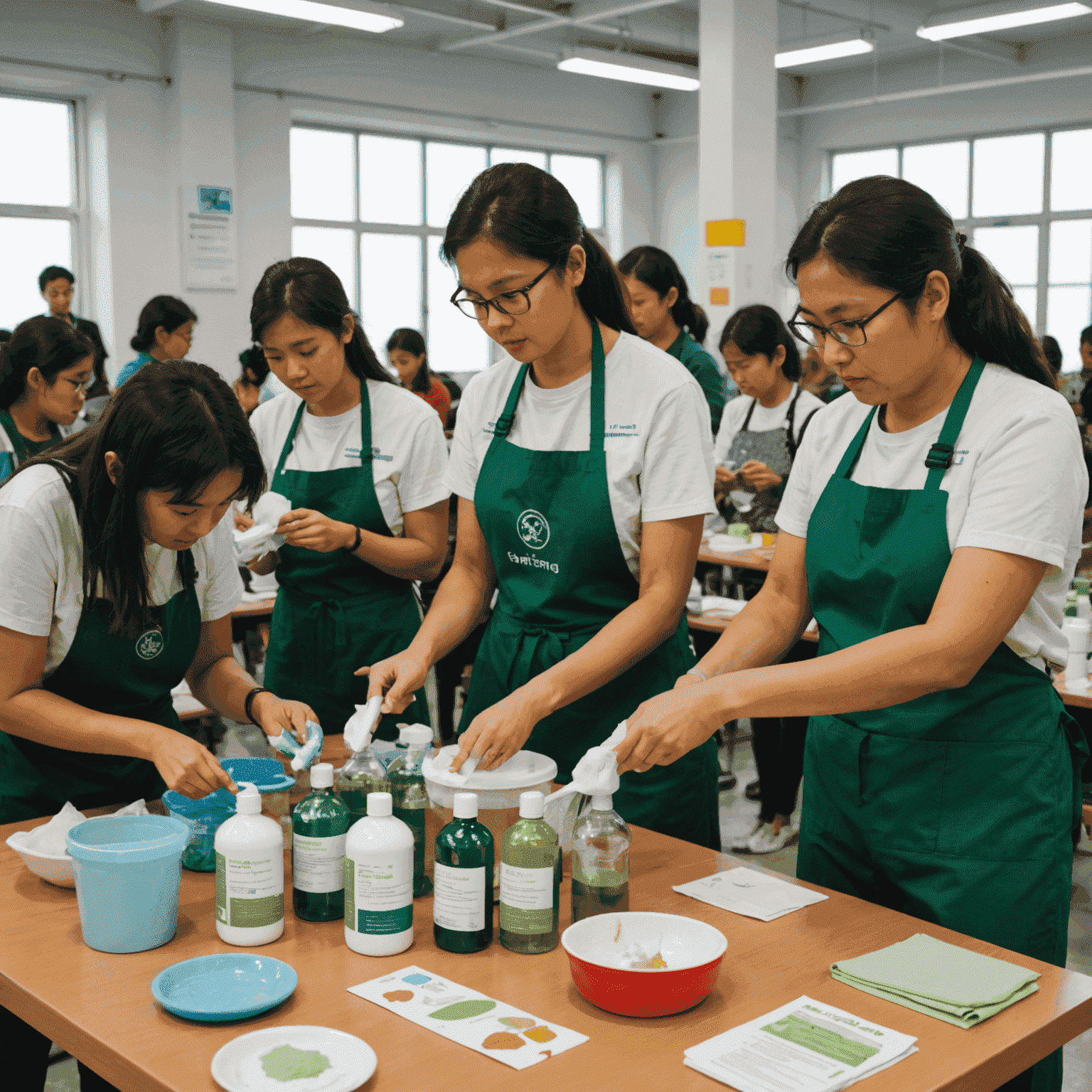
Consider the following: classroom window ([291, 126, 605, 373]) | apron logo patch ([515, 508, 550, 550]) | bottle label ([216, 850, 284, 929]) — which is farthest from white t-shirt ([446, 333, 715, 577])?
classroom window ([291, 126, 605, 373])

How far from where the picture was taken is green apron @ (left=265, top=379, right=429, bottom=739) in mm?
2713

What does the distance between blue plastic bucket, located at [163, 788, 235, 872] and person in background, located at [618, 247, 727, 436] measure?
2932mm

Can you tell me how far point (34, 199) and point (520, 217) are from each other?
827 cm

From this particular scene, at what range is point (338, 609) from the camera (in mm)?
2723

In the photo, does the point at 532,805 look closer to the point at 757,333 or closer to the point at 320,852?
the point at 320,852

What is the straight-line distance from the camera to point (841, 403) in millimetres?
1863

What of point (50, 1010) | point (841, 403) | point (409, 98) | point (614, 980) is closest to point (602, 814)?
point (614, 980)

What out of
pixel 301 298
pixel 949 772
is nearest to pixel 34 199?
pixel 301 298

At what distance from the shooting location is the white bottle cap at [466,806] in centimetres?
139

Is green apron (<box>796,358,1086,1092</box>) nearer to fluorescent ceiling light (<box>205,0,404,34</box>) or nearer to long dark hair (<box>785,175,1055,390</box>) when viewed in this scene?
long dark hair (<box>785,175,1055,390</box>)

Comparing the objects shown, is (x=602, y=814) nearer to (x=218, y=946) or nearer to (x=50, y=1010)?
(x=218, y=946)

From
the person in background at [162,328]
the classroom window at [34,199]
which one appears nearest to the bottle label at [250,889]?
the person in background at [162,328]

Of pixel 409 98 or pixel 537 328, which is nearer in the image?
pixel 537 328

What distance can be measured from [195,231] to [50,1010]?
28.0ft
